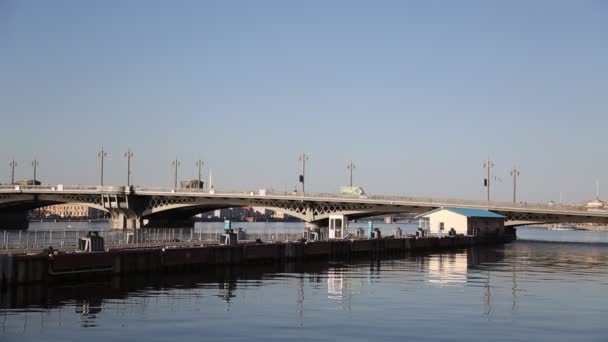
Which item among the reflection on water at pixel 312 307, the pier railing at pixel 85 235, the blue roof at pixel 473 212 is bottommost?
the reflection on water at pixel 312 307

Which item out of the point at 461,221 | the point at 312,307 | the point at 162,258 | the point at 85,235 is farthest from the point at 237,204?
the point at 312,307

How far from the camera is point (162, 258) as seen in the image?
65.1m

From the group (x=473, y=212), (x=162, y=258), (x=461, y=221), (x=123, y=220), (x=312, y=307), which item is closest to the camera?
(x=312, y=307)

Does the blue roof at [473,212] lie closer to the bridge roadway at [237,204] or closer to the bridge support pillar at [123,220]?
the bridge roadway at [237,204]

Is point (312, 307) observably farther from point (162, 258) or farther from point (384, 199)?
point (384, 199)

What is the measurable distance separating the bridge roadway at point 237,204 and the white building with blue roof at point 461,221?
10.1ft

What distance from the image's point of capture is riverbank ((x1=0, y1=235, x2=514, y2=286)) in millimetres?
52037

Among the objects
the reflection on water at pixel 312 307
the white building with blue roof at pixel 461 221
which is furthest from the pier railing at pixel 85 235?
the white building with blue roof at pixel 461 221

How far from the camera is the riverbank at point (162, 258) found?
171 ft

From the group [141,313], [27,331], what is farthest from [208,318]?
[27,331]

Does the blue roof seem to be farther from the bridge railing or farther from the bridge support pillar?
the bridge support pillar

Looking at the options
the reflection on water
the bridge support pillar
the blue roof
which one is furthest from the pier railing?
the bridge support pillar

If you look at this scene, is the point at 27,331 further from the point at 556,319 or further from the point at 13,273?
the point at 556,319

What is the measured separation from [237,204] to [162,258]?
97.1 meters
